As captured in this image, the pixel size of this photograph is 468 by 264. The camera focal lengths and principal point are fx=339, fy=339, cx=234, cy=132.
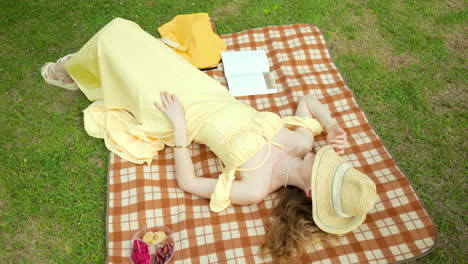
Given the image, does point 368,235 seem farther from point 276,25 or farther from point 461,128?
point 276,25

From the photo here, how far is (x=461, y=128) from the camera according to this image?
3.69m

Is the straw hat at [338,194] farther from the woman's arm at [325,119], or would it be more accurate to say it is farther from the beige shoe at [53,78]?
the beige shoe at [53,78]

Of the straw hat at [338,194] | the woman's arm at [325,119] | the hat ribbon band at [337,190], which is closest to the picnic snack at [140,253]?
the straw hat at [338,194]

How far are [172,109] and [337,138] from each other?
1.48 metres

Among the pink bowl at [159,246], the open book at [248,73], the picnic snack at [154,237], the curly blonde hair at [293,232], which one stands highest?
the open book at [248,73]

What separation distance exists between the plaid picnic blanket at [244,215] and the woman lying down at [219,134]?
16 cm

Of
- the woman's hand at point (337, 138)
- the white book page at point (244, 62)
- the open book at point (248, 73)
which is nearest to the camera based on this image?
the woman's hand at point (337, 138)

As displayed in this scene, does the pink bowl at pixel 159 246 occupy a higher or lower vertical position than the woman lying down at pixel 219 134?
lower

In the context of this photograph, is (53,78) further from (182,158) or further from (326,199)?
(326,199)

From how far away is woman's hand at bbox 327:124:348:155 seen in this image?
302cm

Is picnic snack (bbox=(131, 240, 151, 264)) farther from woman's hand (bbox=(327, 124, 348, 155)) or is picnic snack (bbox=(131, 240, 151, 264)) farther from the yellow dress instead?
woman's hand (bbox=(327, 124, 348, 155))

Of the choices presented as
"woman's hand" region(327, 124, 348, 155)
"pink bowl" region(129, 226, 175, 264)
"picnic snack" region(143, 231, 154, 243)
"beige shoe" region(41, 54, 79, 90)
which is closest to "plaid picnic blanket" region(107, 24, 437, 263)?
"pink bowl" region(129, 226, 175, 264)

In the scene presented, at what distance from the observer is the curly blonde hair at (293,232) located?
258cm

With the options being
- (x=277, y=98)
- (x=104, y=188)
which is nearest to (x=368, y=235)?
(x=277, y=98)
